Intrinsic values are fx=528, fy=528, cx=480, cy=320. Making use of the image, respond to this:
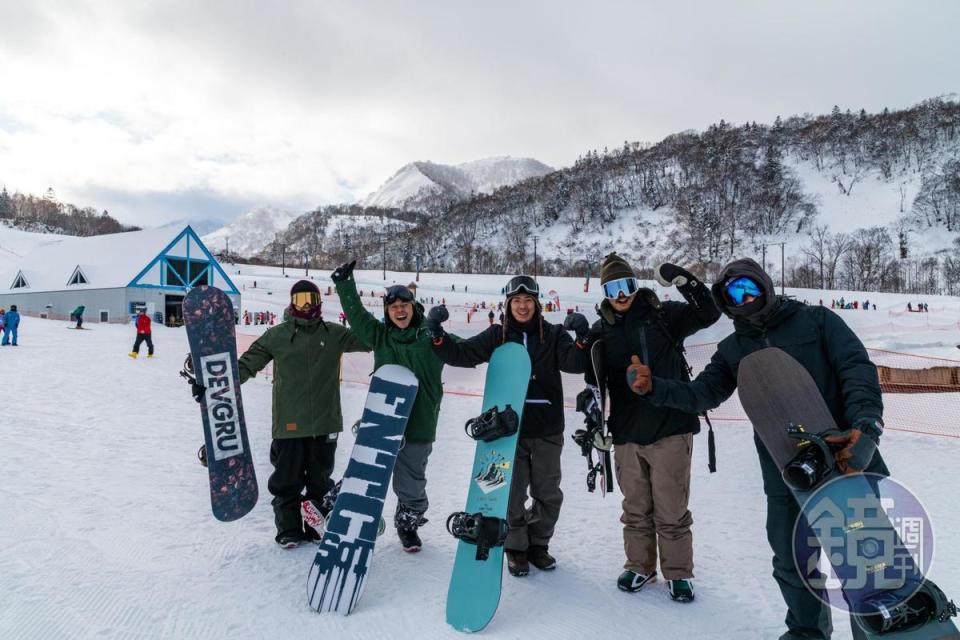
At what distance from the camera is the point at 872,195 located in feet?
258

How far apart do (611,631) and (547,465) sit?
89 centimetres

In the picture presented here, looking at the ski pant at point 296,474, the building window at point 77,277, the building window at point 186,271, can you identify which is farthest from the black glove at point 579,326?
the building window at point 77,277

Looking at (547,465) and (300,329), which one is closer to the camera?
(547,465)

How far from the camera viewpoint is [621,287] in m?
2.95

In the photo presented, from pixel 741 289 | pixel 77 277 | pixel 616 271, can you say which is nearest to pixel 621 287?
pixel 616 271

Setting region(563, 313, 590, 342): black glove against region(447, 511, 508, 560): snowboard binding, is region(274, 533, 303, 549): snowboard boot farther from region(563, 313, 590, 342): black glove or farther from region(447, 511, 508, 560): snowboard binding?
region(563, 313, 590, 342): black glove

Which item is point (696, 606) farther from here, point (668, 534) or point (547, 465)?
point (547, 465)

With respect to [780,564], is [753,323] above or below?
above

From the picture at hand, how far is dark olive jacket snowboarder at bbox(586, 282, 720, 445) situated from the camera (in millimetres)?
2820

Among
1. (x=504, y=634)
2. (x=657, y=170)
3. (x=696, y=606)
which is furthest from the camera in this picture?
(x=657, y=170)

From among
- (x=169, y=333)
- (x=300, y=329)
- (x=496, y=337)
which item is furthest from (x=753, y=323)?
(x=169, y=333)

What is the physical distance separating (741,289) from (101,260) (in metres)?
35.4

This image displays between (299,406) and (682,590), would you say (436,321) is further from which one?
(682,590)

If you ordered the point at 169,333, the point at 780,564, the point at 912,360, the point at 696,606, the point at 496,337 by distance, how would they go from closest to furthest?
the point at 780,564
the point at 696,606
the point at 496,337
the point at 912,360
the point at 169,333
